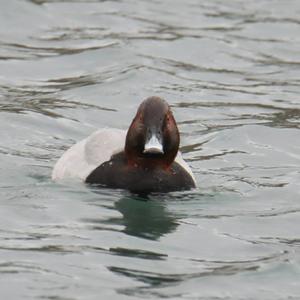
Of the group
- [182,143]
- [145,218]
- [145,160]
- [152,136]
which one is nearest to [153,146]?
[152,136]

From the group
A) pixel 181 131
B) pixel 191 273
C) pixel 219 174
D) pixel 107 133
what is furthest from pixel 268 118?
pixel 191 273

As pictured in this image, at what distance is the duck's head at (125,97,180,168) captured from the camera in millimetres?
11148

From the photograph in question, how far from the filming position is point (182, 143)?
1398cm

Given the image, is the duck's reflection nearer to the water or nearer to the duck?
the water

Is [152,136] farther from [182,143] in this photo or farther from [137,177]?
[182,143]

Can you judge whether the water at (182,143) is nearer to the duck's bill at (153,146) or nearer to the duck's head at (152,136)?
the duck's head at (152,136)

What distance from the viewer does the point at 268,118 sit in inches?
589

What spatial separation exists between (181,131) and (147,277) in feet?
18.0

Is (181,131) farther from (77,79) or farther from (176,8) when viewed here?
(176,8)

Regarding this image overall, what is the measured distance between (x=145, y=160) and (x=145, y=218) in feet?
2.28

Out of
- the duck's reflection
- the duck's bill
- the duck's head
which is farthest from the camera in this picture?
the duck's head

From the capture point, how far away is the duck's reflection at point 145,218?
→ 10.4 metres

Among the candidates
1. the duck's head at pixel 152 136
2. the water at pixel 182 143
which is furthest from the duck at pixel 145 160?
the water at pixel 182 143

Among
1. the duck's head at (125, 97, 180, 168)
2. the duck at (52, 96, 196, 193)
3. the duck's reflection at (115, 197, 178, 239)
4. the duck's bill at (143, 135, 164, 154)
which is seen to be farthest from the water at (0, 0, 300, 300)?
the duck's bill at (143, 135, 164, 154)
